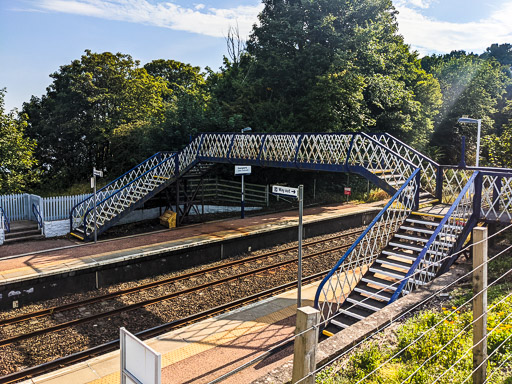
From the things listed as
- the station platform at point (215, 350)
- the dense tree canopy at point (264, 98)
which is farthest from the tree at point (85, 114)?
the station platform at point (215, 350)

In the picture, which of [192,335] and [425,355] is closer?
[425,355]

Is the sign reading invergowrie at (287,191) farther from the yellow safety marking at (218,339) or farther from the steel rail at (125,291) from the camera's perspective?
the steel rail at (125,291)

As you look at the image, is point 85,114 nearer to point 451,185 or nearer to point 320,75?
point 320,75

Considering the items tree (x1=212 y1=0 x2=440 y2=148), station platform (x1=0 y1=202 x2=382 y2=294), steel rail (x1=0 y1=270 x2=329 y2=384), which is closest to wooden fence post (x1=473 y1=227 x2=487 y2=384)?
steel rail (x1=0 y1=270 x2=329 y2=384)

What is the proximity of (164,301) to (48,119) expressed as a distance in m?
21.4

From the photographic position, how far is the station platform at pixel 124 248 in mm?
12117

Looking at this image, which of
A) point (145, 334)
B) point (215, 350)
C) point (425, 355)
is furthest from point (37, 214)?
point (425, 355)

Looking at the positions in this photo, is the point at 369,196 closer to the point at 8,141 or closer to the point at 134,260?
the point at 134,260

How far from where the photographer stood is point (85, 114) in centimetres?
2773

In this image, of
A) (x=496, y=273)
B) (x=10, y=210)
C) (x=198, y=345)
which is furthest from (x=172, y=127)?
(x=496, y=273)

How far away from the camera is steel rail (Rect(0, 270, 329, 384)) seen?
26.2 ft

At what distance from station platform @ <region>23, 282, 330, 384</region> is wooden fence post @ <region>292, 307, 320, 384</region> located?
13.3 ft

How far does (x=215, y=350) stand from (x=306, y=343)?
5625 millimetres

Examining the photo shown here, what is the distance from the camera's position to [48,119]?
90.8 feet
